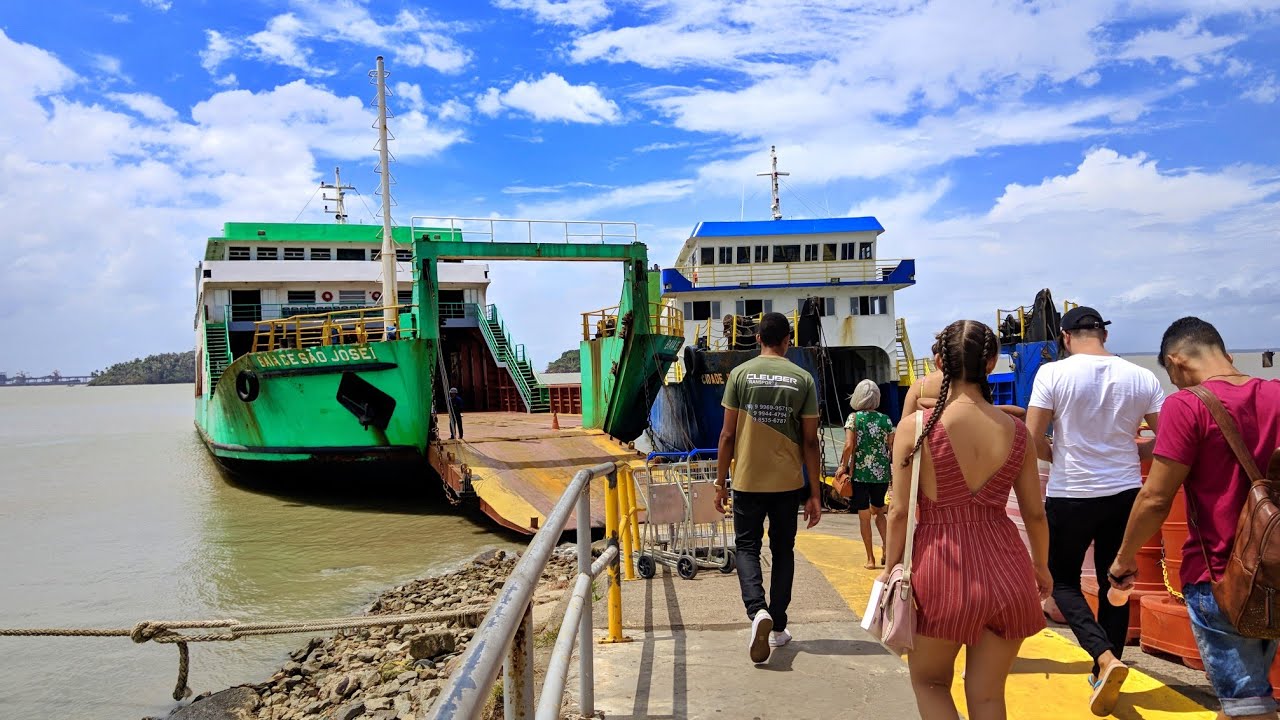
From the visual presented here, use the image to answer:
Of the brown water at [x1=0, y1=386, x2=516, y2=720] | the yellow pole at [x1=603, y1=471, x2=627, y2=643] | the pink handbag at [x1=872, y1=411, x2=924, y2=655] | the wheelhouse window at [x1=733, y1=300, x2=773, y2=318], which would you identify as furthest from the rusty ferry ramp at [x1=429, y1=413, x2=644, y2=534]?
the wheelhouse window at [x1=733, y1=300, x2=773, y2=318]

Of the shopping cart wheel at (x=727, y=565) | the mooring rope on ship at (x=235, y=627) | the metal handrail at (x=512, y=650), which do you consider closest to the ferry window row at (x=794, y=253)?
A: the shopping cart wheel at (x=727, y=565)

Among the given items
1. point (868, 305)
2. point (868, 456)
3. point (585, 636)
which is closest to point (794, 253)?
point (868, 305)

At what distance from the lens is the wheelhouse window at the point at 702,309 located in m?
28.4

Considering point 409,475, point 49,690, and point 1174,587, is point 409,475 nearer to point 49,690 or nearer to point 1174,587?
point 49,690

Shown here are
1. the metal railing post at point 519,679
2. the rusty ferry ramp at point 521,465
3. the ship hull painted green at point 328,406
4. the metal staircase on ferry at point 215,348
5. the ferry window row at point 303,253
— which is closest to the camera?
the metal railing post at point 519,679

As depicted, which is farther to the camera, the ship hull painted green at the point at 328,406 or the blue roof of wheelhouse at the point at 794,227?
the blue roof of wheelhouse at the point at 794,227

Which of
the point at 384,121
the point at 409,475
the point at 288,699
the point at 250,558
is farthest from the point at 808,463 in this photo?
the point at 384,121

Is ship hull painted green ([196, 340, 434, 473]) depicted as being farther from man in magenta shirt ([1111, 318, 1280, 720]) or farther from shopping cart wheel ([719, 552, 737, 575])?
man in magenta shirt ([1111, 318, 1280, 720])

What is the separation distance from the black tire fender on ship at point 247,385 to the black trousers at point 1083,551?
550 inches

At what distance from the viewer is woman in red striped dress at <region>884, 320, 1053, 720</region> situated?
2.43m

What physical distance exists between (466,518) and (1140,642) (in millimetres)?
10352

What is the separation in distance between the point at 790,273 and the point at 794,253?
0.83 metres

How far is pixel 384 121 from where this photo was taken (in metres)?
16.0

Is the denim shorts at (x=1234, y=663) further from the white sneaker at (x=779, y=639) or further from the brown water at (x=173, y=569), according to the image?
the brown water at (x=173, y=569)
